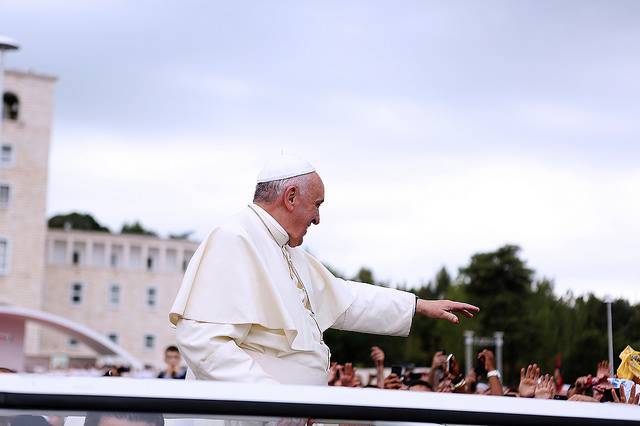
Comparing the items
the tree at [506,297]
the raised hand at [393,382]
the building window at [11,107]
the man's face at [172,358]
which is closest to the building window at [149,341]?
the building window at [11,107]

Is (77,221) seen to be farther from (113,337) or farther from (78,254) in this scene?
(113,337)

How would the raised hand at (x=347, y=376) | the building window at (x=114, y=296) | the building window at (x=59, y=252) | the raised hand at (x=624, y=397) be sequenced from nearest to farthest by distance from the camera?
1. the raised hand at (x=624, y=397)
2. the raised hand at (x=347, y=376)
3. the building window at (x=114, y=296)
4. the building window at (x=59, y=252)

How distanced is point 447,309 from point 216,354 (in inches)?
44.9

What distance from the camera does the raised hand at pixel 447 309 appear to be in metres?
4.77

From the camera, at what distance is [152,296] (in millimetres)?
80375

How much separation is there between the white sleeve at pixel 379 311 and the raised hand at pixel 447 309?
259 millimetres

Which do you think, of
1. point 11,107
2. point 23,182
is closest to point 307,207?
point 23,182

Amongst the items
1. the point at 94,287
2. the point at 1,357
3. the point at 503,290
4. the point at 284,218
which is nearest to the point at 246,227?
the point at 284,218

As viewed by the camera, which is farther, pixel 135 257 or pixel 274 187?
pixel 135 257

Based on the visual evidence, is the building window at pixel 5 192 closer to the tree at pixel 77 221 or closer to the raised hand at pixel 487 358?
the tree at pixel 77 221

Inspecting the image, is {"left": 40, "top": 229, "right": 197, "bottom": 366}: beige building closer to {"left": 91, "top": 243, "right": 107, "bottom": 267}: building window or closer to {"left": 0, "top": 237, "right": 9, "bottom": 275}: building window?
{"left": 91, "top": 243, "right": 107, "bottom": 267}: building window

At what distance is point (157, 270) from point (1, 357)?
160 ft

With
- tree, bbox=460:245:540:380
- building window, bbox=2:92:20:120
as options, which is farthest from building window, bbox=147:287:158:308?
tree, bbox=460:245:540:380

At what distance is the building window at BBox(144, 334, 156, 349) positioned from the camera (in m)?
79.3
